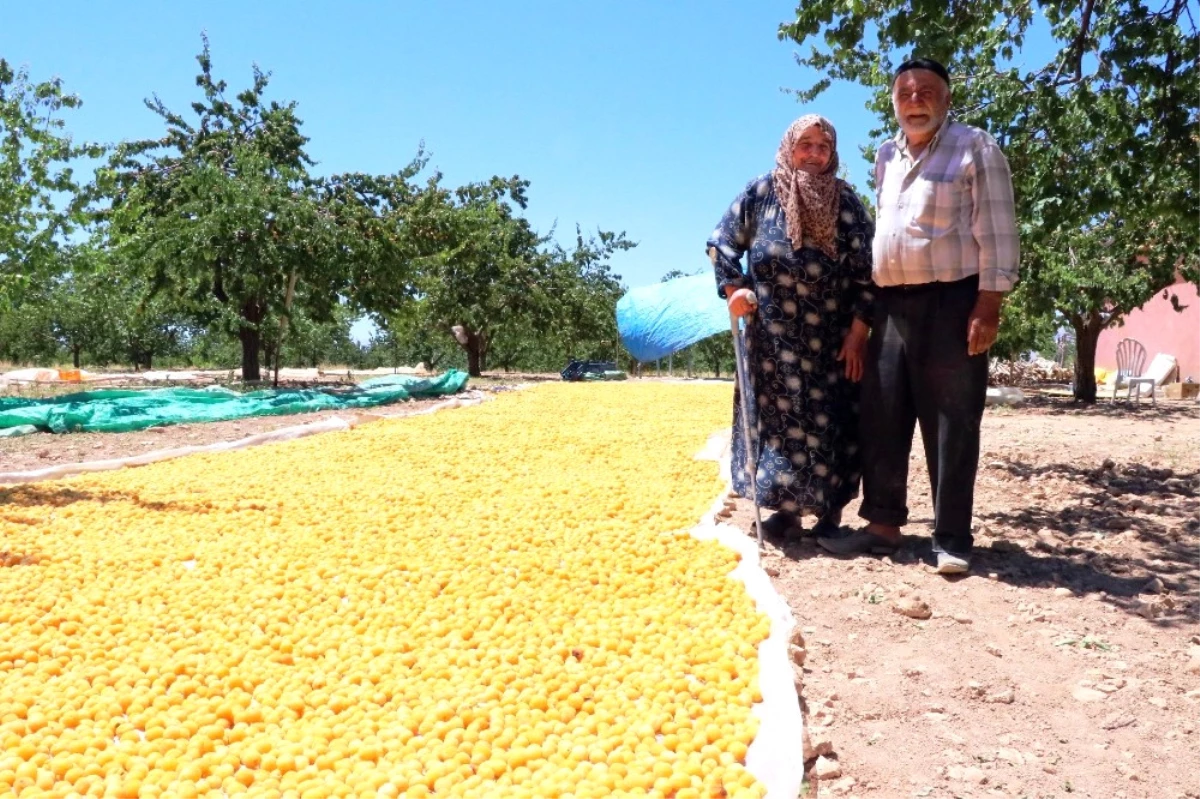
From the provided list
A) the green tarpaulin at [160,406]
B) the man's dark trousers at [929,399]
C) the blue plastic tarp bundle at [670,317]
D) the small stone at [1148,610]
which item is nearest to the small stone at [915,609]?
the man's dark trousers at [929,399]

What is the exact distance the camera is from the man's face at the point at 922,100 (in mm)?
2941

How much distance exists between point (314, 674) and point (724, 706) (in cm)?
105

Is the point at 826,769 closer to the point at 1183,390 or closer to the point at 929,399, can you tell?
the point at 929,399

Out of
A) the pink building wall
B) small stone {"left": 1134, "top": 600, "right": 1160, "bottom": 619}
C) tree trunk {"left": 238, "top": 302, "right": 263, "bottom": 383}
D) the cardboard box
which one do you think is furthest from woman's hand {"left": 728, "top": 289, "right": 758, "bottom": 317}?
the pink building wall

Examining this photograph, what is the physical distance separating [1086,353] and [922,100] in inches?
434

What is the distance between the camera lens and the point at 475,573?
9.59ft

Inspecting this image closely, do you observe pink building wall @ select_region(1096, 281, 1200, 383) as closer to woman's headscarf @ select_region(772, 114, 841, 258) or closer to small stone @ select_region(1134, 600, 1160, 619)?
woman's headscarf @ select_region(772, 114, 841, 258)

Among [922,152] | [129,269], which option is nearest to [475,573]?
[922,152]

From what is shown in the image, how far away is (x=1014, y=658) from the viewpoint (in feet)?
7.30

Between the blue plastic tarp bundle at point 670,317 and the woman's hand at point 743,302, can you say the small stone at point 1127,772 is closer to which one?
the woman's hand at point 743,302

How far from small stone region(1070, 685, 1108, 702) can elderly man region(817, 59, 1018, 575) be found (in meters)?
0.87

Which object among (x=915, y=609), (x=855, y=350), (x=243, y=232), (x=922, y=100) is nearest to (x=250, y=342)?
(x=243, y=232)

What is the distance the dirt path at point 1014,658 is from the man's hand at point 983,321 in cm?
81

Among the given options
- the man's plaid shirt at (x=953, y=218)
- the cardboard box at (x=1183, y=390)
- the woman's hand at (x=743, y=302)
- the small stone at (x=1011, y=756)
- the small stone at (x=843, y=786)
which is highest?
the man's plaid shirt at (x=953, y=218)
